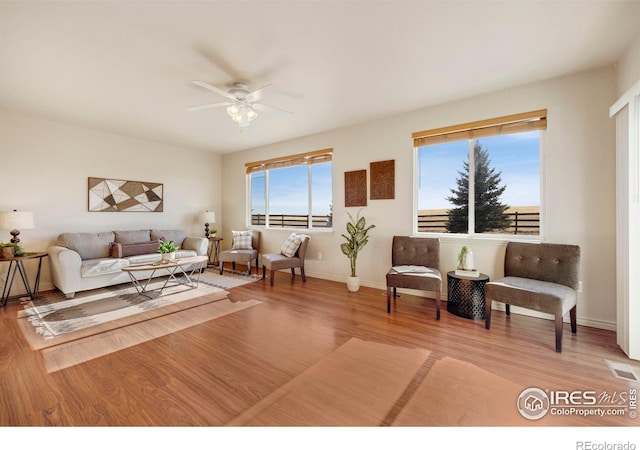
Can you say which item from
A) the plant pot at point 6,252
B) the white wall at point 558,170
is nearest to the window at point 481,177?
the white wall at point 558,170

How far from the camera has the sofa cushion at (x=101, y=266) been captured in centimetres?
379

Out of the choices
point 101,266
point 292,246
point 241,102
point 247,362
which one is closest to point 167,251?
point 101,266

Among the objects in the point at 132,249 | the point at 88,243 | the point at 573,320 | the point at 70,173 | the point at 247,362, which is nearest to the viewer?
the point at 247,362

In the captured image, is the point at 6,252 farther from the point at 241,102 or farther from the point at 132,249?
the point at 241,102

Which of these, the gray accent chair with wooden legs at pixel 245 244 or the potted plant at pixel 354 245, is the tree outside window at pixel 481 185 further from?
the gray accent chair with wooden legs at pixel 245 244

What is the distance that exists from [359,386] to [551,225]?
276 cm

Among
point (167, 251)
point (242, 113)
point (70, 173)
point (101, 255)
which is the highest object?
point (242, 113)

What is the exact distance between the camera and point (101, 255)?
4.37 metres

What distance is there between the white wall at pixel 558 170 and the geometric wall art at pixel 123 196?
13.0ft

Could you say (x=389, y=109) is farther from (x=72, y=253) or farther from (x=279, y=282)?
(x=72, y=253)

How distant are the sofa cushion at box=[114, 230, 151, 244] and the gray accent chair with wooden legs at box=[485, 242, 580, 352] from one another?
539 centimetres

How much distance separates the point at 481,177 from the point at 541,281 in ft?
4.57

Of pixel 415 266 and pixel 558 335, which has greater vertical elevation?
pixel 415 266
